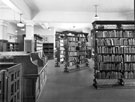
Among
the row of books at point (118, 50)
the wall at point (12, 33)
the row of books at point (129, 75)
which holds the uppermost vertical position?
the wall at point (12, 33)

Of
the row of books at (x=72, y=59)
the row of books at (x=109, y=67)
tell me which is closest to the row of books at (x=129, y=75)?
the row of books at (x=109, y=67)

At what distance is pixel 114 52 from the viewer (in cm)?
532

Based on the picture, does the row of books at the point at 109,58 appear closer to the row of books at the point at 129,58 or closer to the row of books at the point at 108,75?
the row of books at the point at 129,58

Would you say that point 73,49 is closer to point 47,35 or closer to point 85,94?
point 85,94

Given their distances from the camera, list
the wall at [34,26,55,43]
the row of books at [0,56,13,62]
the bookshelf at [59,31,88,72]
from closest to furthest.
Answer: the row of books at [0,56,13,62]
the bookshelf at [59,31,88,72]
the wall at [34,26,55,43]

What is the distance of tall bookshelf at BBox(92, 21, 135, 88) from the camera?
5297 millimetres

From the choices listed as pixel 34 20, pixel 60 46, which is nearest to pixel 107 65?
pixel 34 20

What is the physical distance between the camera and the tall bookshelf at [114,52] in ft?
17.4

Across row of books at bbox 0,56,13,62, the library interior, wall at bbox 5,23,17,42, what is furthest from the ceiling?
wall at bbox 5,23,17,42

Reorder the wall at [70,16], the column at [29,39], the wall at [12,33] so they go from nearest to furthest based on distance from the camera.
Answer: the wall at [70,16], the column at [29,39], the wall at [12,33]

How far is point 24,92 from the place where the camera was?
380 cm

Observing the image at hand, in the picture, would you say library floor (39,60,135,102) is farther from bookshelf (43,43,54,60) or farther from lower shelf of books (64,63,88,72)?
bookshelf (43,43,54,60)

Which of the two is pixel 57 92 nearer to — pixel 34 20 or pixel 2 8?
pixel 34 20

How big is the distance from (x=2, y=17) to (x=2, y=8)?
1.78 feet
